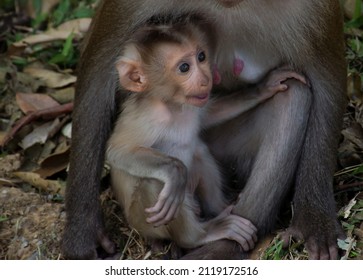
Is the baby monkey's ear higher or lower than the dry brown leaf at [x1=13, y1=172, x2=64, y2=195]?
higher

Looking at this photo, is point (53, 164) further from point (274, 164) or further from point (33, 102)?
point (274, 164)

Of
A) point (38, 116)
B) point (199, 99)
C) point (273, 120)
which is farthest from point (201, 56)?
point (38, 116)

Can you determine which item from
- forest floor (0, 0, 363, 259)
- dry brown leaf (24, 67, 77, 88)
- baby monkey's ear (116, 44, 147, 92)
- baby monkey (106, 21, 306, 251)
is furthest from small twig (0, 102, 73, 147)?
baby monkey's ear (116, 44, 147, 92)

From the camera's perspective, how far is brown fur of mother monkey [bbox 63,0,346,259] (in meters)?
5.48

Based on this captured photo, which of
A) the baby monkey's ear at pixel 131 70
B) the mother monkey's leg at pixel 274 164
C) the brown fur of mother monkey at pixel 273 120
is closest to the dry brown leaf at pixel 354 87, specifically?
the brown fur of mother monkey at pixel 273 120

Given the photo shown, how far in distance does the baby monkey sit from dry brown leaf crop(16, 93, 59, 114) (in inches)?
67.0

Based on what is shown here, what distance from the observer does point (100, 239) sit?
5.70 meters

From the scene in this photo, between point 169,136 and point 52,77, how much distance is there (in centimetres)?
235

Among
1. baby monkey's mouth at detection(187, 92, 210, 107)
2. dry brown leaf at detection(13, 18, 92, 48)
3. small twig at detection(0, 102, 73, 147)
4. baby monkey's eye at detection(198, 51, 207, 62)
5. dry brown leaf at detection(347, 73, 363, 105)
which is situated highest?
baby monkey's eye at detection(198, 51, 207, 62)

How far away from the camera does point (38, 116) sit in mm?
6984

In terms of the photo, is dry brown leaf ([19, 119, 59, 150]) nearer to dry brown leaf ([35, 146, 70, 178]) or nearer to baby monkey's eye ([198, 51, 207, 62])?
dry brown leaf ([35, 146, 70, 178])

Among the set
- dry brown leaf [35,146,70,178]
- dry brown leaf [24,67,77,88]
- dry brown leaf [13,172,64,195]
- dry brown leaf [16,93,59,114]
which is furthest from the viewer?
dry brown leaf [24,67,77,88]

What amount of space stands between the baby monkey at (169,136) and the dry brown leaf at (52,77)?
1.96 metres

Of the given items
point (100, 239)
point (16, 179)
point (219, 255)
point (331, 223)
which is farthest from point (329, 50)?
point (16, 179)
